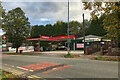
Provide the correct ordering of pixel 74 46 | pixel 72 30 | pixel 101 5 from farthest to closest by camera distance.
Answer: pixel 72 30, pixel 74 46, pixel 101 5

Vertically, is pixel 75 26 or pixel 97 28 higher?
pixel 75 26

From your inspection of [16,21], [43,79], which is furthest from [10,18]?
[43,79]

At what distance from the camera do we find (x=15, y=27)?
30016mm

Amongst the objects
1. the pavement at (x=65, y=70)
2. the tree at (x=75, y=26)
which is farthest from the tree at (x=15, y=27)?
the tree at (x=75, y=26)

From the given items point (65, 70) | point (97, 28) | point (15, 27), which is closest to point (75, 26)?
point (97, 28)

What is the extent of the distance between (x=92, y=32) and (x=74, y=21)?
48.4ft

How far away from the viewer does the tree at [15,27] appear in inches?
1164

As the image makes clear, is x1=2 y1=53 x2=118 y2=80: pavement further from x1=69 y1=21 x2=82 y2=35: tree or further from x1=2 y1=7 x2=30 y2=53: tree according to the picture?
x1=69 y1=21 x2=82 y2=35: tree

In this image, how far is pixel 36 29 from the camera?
1989 inches

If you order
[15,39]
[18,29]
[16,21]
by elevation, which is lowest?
[15,39]

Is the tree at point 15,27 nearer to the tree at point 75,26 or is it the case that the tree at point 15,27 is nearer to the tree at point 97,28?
the tree at point 97,28

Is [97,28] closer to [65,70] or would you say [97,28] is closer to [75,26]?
[75,26]

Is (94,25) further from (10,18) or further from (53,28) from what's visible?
(10,18)

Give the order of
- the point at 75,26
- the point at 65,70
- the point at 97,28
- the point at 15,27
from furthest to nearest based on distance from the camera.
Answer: the point at 75,26 → the point at 97,28 → the point at 15,27 → the point at 65,70
